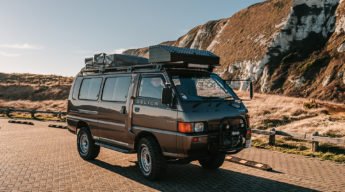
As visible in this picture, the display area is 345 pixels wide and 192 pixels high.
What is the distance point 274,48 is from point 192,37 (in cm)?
3929

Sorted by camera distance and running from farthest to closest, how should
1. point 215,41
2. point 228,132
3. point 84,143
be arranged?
point 215,41 → point 84,143 → point 228,132

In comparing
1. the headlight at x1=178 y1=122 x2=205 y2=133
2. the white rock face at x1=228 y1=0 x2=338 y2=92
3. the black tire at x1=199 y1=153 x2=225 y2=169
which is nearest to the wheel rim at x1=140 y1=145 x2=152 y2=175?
the headlight at x1=178 y1=122 x2=205 y2=133

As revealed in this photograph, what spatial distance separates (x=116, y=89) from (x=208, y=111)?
308cm

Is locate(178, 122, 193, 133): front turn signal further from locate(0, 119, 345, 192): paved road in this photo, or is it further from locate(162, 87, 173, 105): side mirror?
locate(0, 119, 345, 192): paved road

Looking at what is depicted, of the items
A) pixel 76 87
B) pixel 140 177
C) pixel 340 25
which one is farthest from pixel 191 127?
pixel 340 25

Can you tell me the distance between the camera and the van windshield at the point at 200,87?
7.94m

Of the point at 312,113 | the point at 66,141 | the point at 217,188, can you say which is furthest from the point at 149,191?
the point at 312,113

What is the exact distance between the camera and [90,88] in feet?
35.3

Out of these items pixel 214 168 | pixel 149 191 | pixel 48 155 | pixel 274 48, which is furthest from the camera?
pixel 274 48

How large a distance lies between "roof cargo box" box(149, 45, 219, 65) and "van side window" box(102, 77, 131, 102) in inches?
40.8

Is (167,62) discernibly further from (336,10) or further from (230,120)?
(336,10)

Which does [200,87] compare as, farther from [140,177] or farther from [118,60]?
[118,60]

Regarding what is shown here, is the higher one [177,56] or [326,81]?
[326,81]

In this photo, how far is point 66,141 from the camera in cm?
1488
